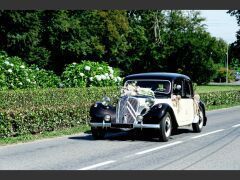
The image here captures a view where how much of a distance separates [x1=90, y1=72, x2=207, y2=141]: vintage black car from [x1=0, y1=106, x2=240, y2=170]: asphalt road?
1.44 feet

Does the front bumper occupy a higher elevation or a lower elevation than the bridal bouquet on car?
lower

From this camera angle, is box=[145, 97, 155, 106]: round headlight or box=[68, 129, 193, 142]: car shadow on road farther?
box=[68, 129, 193, 142]: car shadow on road

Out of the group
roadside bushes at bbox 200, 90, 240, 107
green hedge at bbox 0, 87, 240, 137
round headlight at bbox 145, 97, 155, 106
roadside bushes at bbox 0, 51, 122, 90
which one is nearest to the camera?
round headlight at bbox 145, 97, 155, 106

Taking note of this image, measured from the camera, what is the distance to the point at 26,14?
40.6 metres

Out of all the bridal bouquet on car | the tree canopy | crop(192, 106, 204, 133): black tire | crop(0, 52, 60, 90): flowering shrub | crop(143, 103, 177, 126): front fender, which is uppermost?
the tree canopy

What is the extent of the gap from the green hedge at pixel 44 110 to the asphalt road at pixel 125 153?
A: 104cm

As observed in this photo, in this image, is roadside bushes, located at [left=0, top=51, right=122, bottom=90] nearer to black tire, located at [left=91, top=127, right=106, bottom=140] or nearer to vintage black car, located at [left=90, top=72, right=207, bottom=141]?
vintage black car, located at [left=90, top=72, right=207, bottom=141]

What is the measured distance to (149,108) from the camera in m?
14.0

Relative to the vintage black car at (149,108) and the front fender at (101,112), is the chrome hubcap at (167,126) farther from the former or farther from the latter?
the front fender at (101,112)


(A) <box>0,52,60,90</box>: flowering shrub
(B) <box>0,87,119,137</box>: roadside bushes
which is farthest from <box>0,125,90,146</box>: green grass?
(A) <box>0,52,60,90</box>: flowering shrub

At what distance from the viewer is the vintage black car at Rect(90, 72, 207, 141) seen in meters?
13.7

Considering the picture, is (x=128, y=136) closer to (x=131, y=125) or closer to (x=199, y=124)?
(x=131, y=125)

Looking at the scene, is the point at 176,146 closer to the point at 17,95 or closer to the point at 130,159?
the point at 130,159

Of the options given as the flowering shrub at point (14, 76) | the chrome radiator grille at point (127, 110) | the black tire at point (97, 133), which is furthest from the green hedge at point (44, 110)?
the flowering shrub at point (14, 76)
